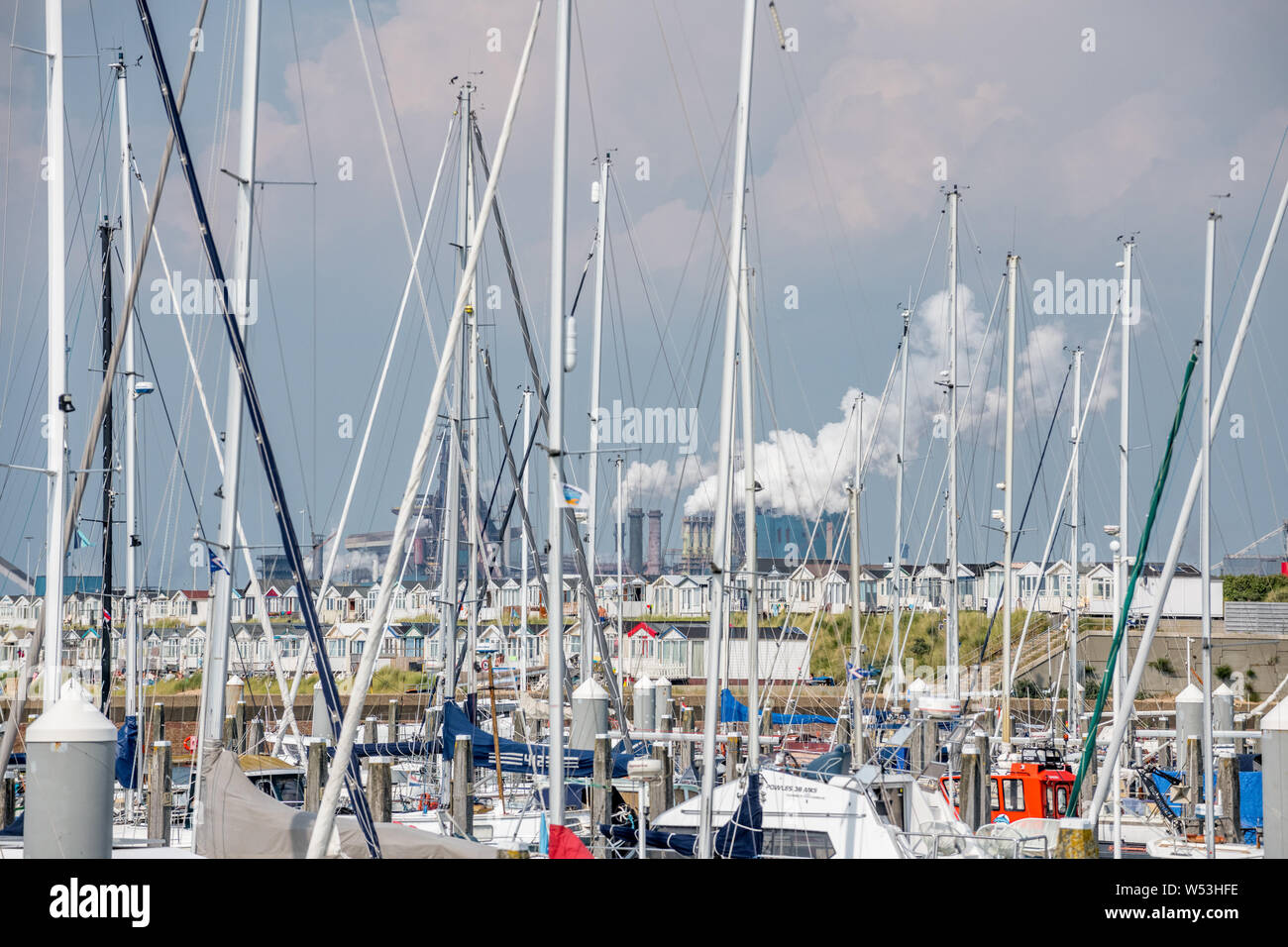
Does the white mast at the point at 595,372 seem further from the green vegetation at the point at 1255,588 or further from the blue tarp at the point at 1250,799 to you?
the green vegetation at the point at 1255,588

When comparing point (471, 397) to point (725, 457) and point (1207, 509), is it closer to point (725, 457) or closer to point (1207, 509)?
point (725, 457)

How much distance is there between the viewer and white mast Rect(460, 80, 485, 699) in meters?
25.7

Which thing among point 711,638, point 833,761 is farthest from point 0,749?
point 833,761

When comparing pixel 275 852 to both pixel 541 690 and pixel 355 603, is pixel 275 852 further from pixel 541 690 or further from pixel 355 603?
pixel 355 603

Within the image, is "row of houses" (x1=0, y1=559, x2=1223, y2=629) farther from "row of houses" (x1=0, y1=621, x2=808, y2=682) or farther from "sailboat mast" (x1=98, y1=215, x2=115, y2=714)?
"sailboat mast" (x1=98, y1=215, x2=115, y2=714)

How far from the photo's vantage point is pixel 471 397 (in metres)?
26.3

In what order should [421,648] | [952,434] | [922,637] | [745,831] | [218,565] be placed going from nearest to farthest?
1. [218,565]
2. [745,831]
3. [952,434]
4. [922,637]
5. [421,648]

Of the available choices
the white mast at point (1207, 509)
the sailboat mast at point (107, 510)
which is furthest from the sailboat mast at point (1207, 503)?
the sailboat mast at point (107, 510)

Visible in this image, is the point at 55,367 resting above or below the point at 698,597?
above

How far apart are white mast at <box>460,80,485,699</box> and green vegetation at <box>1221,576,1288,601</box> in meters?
50.2

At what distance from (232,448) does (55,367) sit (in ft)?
6.29

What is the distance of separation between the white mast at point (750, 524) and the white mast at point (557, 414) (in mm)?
2702

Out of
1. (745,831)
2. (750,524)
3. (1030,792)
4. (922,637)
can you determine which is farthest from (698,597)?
(745,831)

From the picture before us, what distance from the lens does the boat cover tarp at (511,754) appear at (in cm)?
2181
